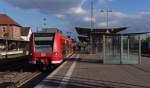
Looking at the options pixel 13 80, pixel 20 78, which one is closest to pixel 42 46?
pixel 20 78

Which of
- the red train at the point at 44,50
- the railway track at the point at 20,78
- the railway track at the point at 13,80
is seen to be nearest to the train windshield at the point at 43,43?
the red train at the point at 44,50

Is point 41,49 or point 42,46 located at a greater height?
point 42,46

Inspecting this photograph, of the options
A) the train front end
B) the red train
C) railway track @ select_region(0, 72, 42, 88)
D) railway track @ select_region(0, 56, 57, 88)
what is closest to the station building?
the red train

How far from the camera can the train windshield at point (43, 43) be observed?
28750 mm

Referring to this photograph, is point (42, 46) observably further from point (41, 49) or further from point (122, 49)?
point (122, 49)

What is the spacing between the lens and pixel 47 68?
2920 cm

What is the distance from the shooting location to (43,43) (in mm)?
28781

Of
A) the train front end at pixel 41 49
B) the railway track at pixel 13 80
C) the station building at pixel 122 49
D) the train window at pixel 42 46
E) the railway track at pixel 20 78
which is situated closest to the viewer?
the railway track at pixel 13 80

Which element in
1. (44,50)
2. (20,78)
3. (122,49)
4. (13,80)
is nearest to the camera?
(13,80)

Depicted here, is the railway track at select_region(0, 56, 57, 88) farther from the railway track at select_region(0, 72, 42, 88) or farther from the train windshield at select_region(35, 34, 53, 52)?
the train windshield at select_region(35, 34, 53, 52)

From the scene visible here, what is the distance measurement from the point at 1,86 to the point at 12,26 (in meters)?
121

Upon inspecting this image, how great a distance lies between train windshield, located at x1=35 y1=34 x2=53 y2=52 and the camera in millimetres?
28750

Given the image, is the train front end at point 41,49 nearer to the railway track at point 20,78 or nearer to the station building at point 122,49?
the railway track at point 20,78

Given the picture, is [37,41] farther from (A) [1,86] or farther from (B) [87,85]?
(B) [87,85]
